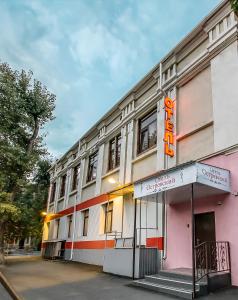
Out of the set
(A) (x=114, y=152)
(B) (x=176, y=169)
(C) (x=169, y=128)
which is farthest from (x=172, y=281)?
(A) (x=114, y=152)

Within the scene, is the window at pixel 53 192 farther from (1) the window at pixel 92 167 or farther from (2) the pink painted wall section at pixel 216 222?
(2) the pink painted wall section at pixel 216 222

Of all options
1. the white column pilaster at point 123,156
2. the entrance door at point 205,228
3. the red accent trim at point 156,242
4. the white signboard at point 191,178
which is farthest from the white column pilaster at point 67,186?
the entrance door at point 205,228

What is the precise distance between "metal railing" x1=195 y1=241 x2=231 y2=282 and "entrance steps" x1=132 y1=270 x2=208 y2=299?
478 mm

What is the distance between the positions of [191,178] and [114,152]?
29.1 ft

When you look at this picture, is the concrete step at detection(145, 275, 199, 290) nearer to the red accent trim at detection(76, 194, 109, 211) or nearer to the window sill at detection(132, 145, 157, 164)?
the window sill at detection(132, 145, 157, 164)

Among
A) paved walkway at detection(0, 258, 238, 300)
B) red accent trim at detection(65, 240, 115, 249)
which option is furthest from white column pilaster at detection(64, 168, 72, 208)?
paved walkway at detection(0, 258, 238, 300)

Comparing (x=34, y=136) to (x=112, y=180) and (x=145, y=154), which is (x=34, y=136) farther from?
(x=145, y=154)

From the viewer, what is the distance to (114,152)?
16.4 metres

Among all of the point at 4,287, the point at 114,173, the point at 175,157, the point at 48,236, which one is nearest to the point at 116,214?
the point at 114,173

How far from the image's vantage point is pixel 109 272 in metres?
11.2

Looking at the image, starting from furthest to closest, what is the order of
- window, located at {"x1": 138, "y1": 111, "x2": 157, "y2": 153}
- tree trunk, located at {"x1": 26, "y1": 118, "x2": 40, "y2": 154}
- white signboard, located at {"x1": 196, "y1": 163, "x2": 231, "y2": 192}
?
tree trunk, located at {"x1": 26, "y1": 118, "x2": 40, "y2": 154}
window, located at {"x1": 138, "y1": 111, "x2": 157, "y2": 153}
white signboard, located at {"x1": 196, "y1": 163, "x2": 231, "y2": 192}

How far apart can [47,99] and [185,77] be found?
32.7 feet

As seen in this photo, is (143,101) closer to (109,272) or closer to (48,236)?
(109,272)

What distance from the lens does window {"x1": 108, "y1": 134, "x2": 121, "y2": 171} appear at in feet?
52.0
